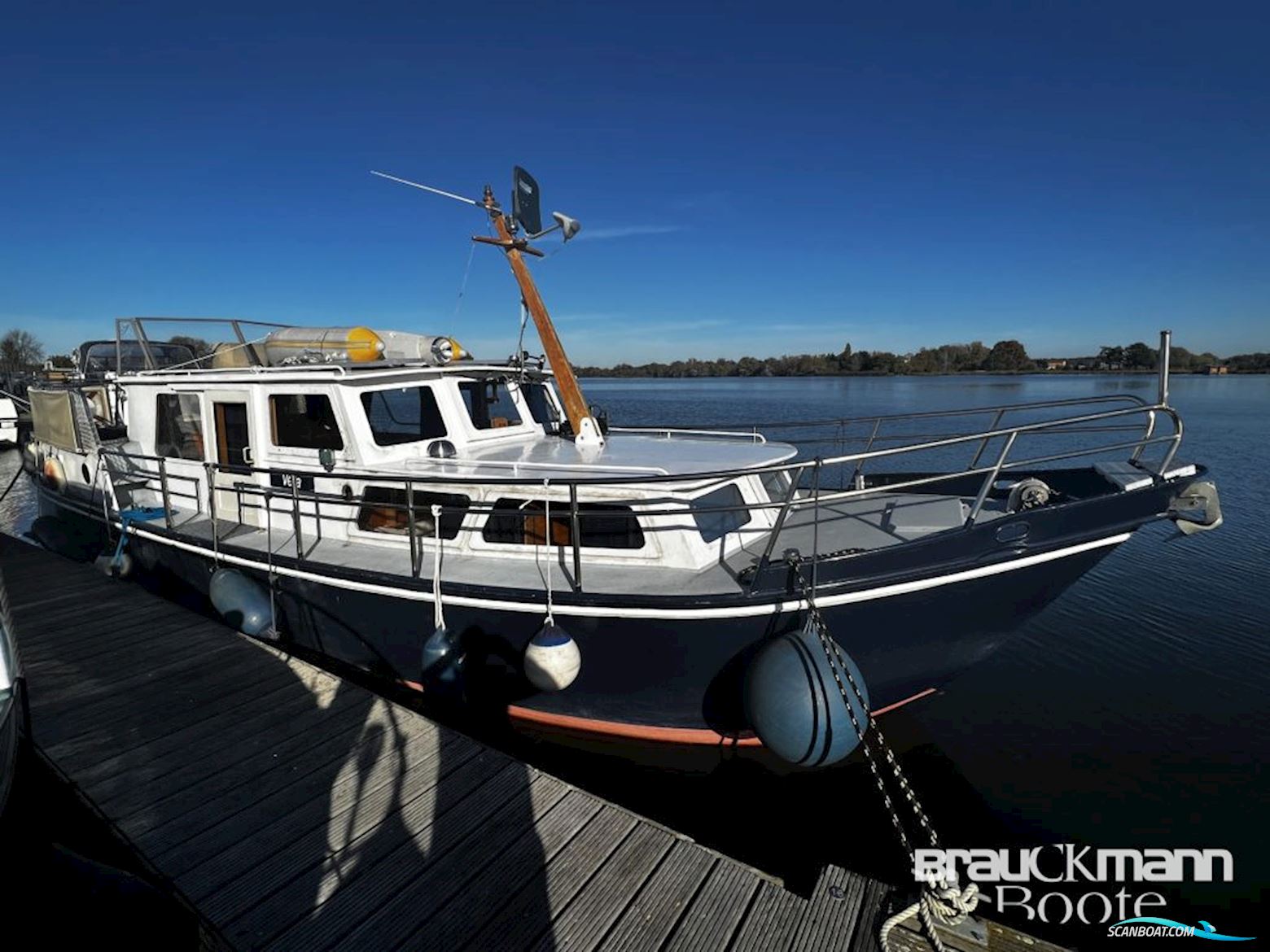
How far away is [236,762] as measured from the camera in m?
4.05

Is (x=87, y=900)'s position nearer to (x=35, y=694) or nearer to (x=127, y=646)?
(x=35, y=694)

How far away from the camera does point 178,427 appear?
7.74 meters

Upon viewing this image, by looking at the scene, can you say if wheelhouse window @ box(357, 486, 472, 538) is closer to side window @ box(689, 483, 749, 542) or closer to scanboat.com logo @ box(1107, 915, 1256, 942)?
side window @ box(689, 483, 749, 542)

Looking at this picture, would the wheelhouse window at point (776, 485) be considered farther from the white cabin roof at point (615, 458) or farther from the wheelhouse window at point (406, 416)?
the wheelhouse window at point (406, 416)

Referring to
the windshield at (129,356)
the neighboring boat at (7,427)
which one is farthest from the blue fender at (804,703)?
the neighboring boat at (7,427)

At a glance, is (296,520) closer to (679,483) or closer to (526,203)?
(679,483)

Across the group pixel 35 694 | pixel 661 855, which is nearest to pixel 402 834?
pixel 661 855

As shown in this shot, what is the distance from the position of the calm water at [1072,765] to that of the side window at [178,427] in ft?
17.5

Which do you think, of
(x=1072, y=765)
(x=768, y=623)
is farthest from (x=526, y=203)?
(x=1072, y=765)

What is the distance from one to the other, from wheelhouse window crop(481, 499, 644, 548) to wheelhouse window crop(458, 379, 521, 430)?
2052 mm

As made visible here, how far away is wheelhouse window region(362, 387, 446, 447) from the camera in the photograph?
704cm

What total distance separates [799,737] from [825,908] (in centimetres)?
135

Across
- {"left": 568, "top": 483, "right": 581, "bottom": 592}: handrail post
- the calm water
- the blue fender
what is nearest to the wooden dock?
the blue fender

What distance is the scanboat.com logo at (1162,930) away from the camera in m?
4.44
